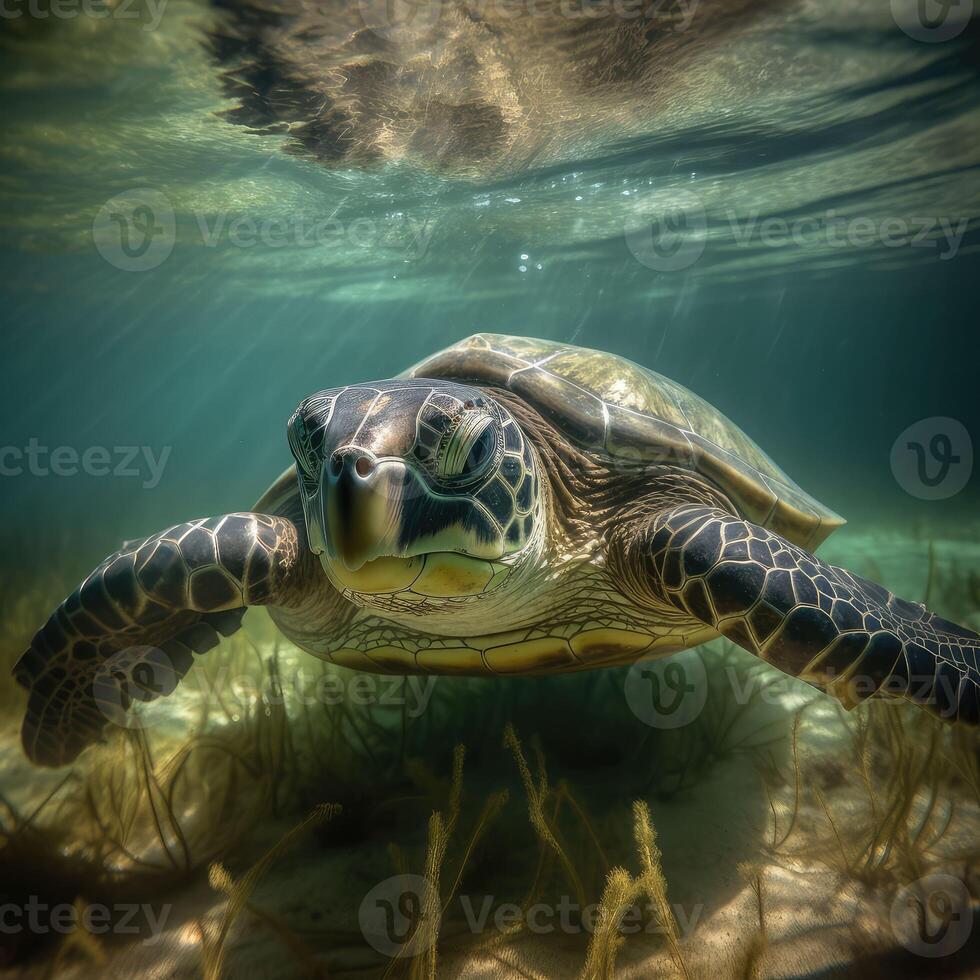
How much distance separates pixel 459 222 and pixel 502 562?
16.2 m

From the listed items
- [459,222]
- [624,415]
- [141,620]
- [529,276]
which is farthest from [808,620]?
[529,276]

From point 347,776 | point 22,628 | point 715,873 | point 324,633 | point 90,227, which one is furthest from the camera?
point 90,227

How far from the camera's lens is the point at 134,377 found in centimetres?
5853

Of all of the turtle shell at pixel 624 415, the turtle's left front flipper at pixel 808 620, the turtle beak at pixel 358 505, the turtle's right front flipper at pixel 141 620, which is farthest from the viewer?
the turtle shell at pixel 624 415

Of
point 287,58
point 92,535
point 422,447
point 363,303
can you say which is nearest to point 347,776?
point 422,447

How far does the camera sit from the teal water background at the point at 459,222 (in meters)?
8.73

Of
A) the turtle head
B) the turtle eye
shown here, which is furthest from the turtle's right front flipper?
the turtle eye

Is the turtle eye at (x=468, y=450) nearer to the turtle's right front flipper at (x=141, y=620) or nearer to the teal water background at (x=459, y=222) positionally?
the turtle's right front flipper at (x=141, y=620)

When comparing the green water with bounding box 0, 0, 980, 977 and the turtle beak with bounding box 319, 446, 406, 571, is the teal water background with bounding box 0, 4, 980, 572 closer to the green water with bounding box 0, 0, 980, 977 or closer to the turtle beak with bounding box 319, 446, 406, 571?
the green water with bounding box 0, 0, 980, 977

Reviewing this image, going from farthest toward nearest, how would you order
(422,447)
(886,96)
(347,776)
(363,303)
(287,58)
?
1. (363,303)
2. (886,96)
3. (287,58)
4. (347,776)
5. (422,447)

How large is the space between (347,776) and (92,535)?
11372mm

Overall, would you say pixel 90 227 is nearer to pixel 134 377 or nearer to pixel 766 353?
pixel 134 377

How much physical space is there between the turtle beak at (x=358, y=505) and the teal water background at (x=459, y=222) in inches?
321

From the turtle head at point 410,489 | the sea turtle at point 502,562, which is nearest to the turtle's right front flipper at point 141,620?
the sea turtle at point 502,562
